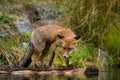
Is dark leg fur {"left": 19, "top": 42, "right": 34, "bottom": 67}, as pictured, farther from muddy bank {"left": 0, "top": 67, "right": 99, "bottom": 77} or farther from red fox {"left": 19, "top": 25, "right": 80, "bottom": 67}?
muddy bank {"left": 0, "top": 67, "right": 99, "bottom": 77}

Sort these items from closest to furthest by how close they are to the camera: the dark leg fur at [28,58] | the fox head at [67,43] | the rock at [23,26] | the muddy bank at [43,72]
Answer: the muddy bank at [43,72] < the fox head at [67,43] < the dark leg fur at [28,58] < the rock at [23,26]

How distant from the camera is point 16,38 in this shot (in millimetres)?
22031

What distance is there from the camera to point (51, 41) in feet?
59.5

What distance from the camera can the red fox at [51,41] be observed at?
1778 centimetres

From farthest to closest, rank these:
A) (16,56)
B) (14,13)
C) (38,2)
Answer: (38,2) → (14,13) → (16,56)

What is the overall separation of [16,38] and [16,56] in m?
1.52

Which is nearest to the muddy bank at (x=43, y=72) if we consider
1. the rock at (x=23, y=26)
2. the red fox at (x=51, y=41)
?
the red fox at (x=51, y=41)

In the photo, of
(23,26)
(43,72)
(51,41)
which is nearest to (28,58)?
(51,41)

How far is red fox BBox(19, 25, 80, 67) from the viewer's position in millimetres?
17781

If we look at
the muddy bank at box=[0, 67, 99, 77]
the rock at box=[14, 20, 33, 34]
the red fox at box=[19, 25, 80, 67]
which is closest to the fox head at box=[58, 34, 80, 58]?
the red fox at box=[19, 25, 80, 67]

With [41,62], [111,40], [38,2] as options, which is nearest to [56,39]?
[41,62]

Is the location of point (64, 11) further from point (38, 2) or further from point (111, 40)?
point (38, 2)

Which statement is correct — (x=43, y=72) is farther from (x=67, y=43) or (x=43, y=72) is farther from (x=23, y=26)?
(x=23, y=26)

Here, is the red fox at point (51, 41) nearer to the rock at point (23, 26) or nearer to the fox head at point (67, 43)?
the fox head at point (67, 43)
